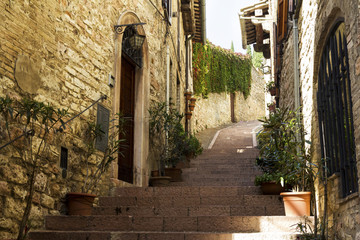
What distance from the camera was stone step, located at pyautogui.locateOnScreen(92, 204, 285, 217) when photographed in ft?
19.4

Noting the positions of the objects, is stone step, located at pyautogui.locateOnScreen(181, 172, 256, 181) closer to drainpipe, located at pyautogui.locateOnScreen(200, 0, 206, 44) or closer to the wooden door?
the wooden door

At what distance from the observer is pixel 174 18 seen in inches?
520

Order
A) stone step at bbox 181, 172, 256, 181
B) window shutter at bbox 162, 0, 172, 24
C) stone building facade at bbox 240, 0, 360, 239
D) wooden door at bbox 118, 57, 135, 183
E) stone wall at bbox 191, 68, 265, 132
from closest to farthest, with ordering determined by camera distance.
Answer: stone building facade at bbox 240, 0, 360, 239
wooden door at bbox 118, 57, 135, 183
stone step at bbox 181, 172, 256, 181
window shutter at bbox 162, 0, 172, 24
stone wall at bbox 191, 68, 265, 132

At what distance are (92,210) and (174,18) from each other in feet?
27.1

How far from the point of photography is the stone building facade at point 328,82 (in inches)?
150

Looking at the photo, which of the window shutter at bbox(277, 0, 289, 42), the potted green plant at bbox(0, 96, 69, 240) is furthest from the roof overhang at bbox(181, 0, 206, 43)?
the potted green plant at bbox(0, 96, 69, 240)

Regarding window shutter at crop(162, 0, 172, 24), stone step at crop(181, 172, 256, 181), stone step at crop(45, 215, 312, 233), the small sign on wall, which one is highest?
window shutter at crop(162, 0, 172, 24)

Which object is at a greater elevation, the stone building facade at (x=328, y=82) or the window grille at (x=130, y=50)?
the window grille at (x=130, y=50)

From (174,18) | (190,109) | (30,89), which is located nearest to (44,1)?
(30,89)

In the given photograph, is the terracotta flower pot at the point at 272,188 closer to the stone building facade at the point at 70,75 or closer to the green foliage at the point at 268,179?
the green foliage at the point at 268,179

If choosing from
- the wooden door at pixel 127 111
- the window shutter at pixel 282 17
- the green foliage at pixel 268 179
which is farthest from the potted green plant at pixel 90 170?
the window shutter at pixel 282 17

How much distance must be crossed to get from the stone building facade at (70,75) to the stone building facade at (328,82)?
302 centimetres

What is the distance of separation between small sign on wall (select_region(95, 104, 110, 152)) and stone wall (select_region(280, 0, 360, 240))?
3.07 m

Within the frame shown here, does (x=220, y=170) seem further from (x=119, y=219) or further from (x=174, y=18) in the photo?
(x=174, y=18)
